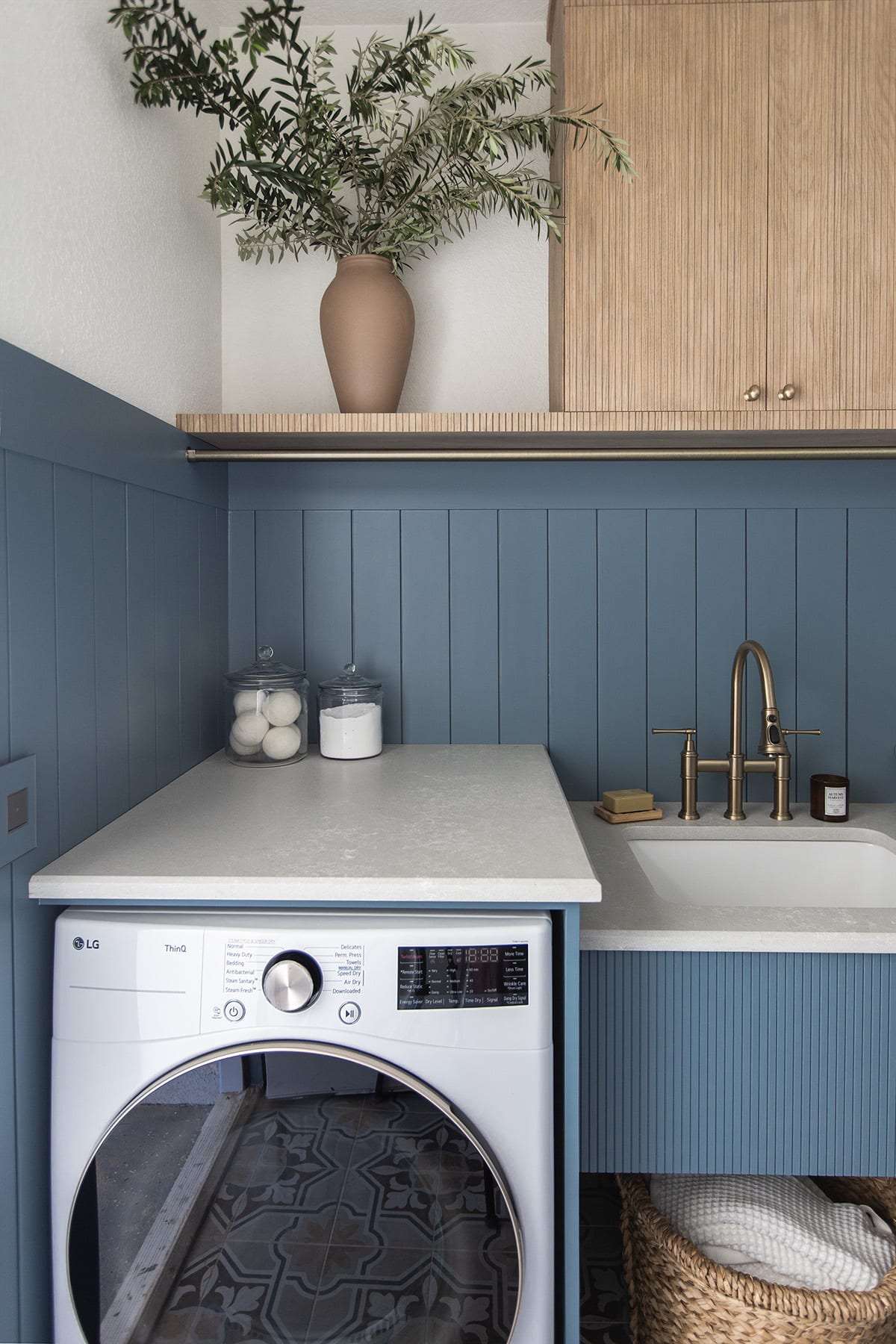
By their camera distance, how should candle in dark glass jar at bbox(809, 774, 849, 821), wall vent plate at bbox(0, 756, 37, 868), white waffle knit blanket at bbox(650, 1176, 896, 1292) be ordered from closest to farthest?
wall vent plate at bbox(0, 756, 37, 868) < white waffle knit blanket at bbox(650, 1176, 896, 1292) < candle in dark glass jar at bbox(809, 774, 849, 821)

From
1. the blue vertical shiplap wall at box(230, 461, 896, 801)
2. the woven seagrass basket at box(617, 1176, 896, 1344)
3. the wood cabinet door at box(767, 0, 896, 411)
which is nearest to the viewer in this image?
the woven seagrass basket at box(617, 1176, 896, 1344)

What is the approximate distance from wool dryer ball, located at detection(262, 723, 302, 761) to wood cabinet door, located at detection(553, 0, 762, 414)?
81 centimetres

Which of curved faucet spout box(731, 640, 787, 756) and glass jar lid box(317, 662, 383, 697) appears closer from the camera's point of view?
curved faucet spout box(731, 640, 787, 756)

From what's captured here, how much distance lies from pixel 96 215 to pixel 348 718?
943 mm

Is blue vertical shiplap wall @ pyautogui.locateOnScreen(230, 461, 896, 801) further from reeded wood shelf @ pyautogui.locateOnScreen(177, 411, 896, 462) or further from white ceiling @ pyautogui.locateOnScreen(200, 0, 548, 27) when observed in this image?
white ceiling @ pyautogui.locateOnScreen(200, 0, 548, 27)

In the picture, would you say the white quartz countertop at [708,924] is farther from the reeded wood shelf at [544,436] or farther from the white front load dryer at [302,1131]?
the reeded wood shelf at [544,436]

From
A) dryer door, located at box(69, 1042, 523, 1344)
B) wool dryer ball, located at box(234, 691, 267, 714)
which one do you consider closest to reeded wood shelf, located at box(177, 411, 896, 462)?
wool dryer ball, located at box(234, 691, 267, 714)

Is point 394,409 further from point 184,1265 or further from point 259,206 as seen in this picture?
point 184,1265

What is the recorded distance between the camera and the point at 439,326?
6.12 feet

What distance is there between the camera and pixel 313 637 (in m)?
1.89

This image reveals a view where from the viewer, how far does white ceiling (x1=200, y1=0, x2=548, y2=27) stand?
1.71 m

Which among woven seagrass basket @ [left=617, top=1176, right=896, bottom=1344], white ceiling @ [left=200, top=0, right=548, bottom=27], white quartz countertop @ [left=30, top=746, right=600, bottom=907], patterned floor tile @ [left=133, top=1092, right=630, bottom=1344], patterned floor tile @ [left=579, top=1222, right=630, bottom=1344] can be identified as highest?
white ceiling @ [left=200, top=0, right=548, bottom=27]

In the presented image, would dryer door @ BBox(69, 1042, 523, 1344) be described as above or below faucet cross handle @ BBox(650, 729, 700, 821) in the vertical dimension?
below

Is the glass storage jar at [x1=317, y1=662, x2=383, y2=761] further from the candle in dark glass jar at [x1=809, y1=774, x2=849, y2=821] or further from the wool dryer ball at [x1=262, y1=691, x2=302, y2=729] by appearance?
the candle in dark glass jar at [x1=809, y1=774, x2=849, y2=821]
